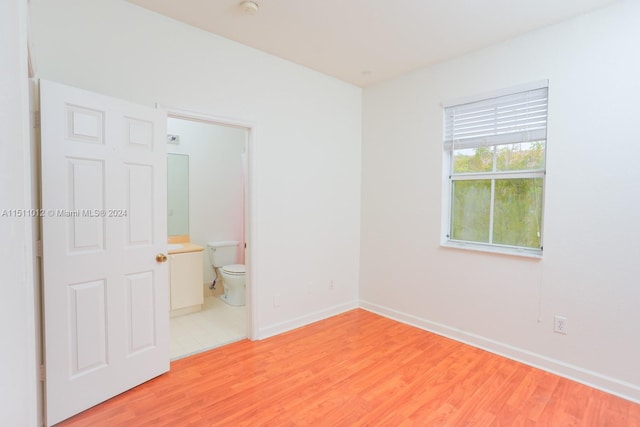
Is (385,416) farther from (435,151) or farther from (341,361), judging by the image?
(435,151)

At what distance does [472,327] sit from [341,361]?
134cm

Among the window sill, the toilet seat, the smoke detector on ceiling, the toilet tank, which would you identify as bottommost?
the toilet seat

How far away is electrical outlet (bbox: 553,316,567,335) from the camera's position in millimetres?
2539

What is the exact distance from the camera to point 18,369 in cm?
110

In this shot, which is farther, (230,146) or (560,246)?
(230,146)

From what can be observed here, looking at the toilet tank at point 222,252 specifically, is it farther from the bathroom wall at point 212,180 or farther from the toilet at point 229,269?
the bathroom wall at point 212,180

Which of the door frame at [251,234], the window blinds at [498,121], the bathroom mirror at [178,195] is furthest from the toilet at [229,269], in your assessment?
Answer: the window blinds at [498,121]

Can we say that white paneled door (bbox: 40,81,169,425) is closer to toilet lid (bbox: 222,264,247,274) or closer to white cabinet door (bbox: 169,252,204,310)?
white cabinet door (bbox: 169,252,204,310)

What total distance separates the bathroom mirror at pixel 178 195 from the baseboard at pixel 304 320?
6.30ft

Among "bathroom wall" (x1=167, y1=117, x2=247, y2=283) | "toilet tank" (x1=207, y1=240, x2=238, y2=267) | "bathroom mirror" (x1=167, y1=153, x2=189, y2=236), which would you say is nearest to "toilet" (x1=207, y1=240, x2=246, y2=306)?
"toilet tank" (x1=207, y1=240, x2=238, y2=267)

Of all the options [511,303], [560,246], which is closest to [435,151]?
[560,246]

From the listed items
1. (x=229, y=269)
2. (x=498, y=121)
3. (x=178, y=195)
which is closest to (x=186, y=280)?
(x=229, y=269)

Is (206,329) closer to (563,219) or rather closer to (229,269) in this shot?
(229,269)

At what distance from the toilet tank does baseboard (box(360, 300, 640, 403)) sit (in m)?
2.35
